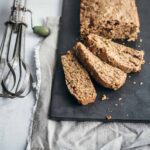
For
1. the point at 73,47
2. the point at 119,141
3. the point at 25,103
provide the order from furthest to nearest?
the point at 73,47
the point at 25,103
the point at 119,141

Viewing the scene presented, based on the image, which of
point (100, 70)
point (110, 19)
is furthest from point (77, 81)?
point (110, 19)

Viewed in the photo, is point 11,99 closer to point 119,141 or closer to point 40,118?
point 40,118

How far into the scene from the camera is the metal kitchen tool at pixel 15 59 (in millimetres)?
1951

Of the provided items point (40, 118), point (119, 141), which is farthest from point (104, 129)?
point (40, 118)

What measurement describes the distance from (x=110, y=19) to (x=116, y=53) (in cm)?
22

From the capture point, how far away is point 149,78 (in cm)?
201

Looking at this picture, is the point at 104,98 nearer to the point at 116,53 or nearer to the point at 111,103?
the point at 111,103

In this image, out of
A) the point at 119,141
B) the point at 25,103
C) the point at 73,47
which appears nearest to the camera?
the point at 119,141

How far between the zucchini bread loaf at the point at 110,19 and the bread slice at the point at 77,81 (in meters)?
0.23

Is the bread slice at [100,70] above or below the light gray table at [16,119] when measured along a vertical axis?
above

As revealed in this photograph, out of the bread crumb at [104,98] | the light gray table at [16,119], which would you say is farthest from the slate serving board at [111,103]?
the light gray table at [16,119]

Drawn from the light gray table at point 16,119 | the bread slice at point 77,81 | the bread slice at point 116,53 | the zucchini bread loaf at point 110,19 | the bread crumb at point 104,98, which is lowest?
the light gray table at point 16,119

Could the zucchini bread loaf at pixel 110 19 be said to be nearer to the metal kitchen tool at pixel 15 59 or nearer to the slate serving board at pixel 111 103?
the slate serving board at pixel 111 103

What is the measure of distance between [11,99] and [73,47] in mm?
436
